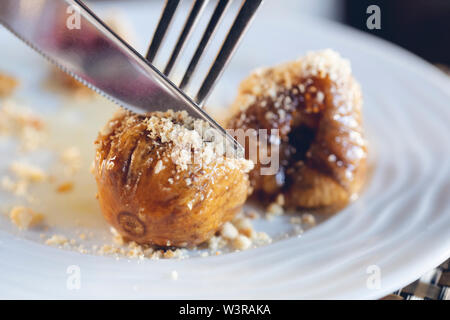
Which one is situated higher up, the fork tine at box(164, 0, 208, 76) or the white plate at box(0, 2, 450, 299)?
the fork tine at box(164, 0, 208, 76)

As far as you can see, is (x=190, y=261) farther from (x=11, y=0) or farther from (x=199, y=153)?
(x=11, y=0)

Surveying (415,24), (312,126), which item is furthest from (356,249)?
(415,24)

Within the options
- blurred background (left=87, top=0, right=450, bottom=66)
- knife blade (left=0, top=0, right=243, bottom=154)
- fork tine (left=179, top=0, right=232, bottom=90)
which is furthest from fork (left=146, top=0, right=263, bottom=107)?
blurred background (left=87, top=0, right=450, bottom=66)

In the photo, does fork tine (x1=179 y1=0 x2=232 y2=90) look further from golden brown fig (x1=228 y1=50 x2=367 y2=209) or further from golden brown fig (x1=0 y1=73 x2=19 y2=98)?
golden brown fig (x1=0 y1=73 x2=19 y2=98)

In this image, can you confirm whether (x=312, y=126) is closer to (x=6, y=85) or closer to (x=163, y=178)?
(x=163, y=178)

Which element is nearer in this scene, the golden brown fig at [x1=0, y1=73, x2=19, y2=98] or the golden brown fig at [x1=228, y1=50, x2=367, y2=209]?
the golden brown fig at [x1=228, y1=50, x2=367, y2=209]
